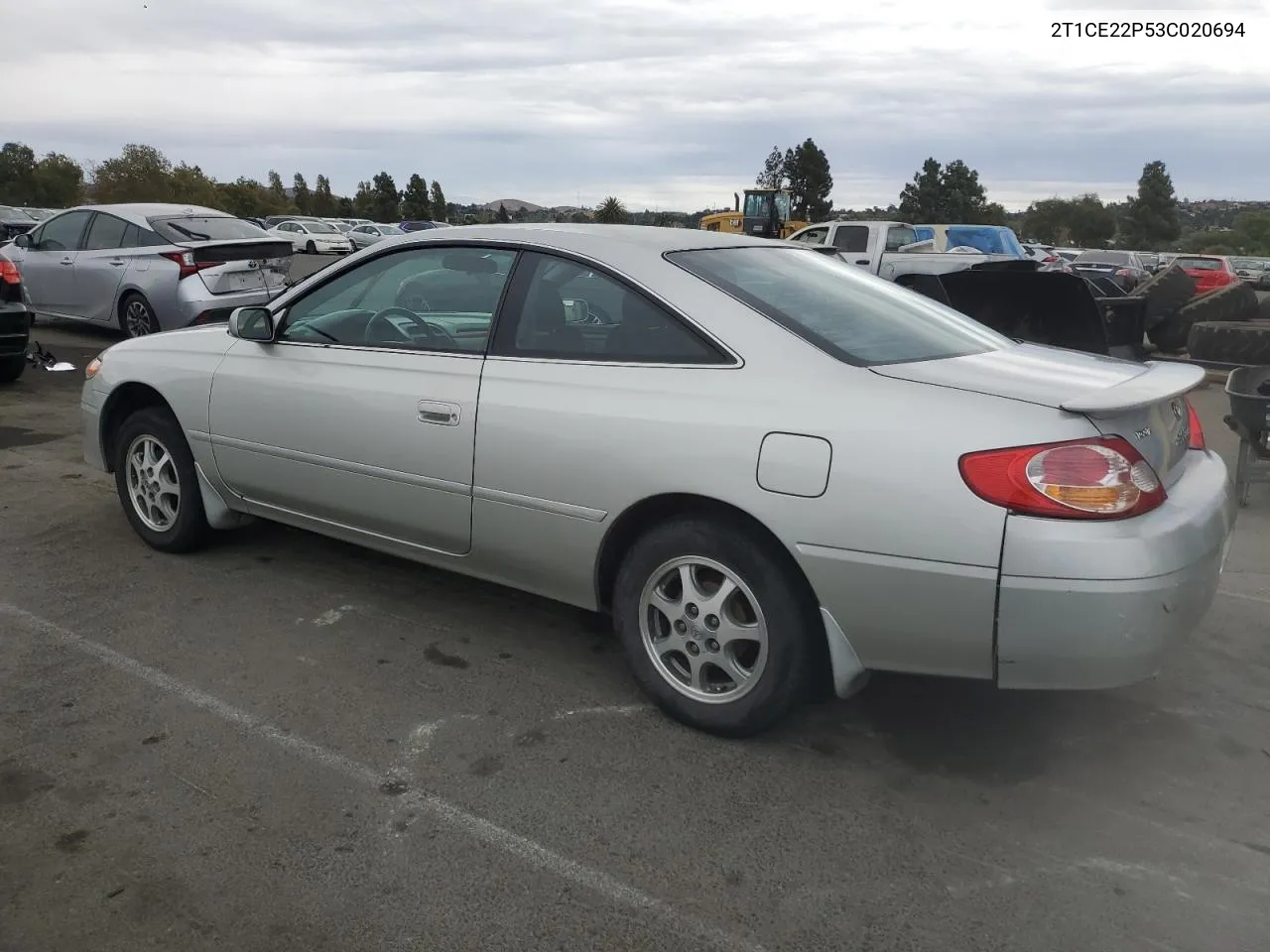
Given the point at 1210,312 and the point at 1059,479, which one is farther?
the point at 1210,312

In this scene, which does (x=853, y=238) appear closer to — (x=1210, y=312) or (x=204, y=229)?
(x=1210, y=312)

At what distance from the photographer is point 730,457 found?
309 cm

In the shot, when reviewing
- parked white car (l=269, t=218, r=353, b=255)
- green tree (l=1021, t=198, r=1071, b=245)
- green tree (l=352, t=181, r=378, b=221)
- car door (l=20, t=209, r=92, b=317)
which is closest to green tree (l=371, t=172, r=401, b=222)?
green tree (l=352, t=181, r=378, b=221)

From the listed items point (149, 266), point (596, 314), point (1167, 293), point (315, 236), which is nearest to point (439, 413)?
point (596, 314)

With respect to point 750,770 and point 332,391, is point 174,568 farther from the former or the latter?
point 750,770

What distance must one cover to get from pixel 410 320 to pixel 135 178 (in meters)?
64.4

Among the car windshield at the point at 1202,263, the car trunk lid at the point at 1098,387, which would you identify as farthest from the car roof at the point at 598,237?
the car windshield at the point at 1202,263

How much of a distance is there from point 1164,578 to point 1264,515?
4.02 metres

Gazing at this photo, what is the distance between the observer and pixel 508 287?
12.5 ft

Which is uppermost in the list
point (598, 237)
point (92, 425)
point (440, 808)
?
point (598, 237)

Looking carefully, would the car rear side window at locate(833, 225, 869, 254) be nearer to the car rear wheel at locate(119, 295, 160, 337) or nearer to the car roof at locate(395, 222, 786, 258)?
the car rear wheel at locate(119, 295, 160, 337)

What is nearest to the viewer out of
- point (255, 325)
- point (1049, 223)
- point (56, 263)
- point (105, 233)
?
point (255, 325)

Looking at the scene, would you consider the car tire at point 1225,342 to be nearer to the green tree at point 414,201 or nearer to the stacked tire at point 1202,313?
the stacked tire at point 1202,313

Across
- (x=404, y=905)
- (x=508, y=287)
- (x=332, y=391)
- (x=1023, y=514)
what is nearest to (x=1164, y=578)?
(x=1023, y=514)
